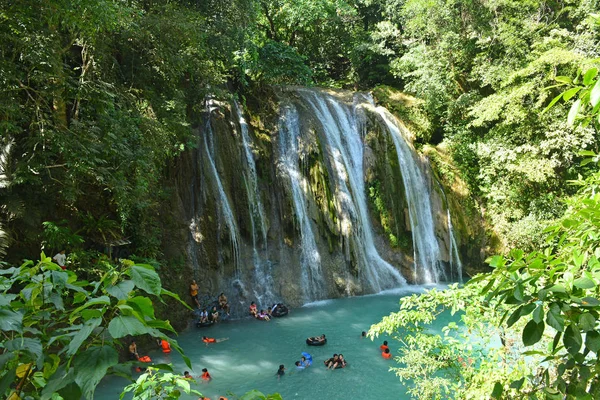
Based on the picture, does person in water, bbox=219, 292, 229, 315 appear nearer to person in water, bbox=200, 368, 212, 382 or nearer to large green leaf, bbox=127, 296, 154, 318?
person in water, bbox=200, 368, 212, 382

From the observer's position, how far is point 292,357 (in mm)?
9734

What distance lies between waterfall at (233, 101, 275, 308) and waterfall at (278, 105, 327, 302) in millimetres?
1175

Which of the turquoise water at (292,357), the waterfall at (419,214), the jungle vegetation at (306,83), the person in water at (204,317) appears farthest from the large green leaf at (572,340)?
the waterfall at (419,214)

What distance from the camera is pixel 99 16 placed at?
703 cm

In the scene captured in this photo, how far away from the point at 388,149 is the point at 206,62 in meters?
8.76

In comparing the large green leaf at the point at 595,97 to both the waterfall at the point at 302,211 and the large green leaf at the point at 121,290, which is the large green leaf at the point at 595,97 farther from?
the waterfall at the point at 302,211

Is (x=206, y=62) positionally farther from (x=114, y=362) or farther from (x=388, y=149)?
(x=114, y=362)

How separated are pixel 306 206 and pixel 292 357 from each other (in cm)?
599

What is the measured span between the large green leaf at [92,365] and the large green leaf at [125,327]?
64 millimetres

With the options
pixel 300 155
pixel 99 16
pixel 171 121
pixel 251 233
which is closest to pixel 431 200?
pixel 300 155

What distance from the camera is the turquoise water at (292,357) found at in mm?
8258

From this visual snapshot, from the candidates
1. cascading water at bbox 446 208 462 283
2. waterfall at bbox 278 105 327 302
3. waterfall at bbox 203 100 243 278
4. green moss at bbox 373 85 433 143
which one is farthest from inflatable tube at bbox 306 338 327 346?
green moss at bbox 373 85 433 143

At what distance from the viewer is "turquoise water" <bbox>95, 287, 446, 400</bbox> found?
8258 millimetres

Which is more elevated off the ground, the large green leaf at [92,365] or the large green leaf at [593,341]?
the large green leaf at [92,365]
